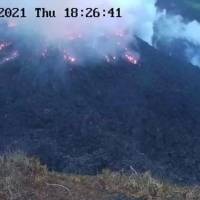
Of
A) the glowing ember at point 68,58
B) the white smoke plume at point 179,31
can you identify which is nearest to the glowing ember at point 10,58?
the glowing ember at point 68,58

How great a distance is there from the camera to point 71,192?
5.86m

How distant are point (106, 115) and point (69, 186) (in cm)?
1474

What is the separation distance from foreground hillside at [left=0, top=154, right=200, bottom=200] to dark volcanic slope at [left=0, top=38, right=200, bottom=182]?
8.27 m

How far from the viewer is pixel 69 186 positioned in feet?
19.8

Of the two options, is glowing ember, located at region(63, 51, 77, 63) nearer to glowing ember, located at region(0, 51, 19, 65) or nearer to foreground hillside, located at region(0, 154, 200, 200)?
glowing ember, located at region(0, 51, 19, 65)

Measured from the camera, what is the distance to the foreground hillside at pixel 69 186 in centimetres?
575

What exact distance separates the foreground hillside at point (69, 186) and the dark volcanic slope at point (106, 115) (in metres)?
8.27

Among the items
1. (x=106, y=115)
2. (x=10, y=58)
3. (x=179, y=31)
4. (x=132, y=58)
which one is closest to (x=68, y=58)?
(x=10, y=58)

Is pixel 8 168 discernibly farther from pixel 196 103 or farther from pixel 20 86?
pixel 196 103

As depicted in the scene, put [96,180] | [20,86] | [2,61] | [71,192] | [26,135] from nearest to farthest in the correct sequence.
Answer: [71,192], [96,180], [26,135], [20,86], [2,61]

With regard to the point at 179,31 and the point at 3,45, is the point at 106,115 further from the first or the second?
the point at 179,31

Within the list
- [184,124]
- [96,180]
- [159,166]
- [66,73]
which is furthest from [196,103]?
[96,180]

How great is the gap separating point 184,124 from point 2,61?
818 cm

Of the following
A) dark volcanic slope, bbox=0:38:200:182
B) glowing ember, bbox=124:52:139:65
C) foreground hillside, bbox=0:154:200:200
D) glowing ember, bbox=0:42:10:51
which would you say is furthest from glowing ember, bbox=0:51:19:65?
foreground hillside, bbox=0:154:200:200
